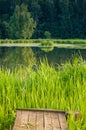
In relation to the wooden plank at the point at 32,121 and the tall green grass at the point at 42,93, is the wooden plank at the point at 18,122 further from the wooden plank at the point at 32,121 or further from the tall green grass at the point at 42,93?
the tall green grass at the point at 42,93

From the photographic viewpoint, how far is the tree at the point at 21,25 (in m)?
46.3

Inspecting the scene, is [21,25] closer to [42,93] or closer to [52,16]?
[52,16]

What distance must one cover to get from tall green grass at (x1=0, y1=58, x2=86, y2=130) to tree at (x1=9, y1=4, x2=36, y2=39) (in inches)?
1596

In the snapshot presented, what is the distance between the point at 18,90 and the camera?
524cm

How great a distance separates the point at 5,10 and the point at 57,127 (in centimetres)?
4921

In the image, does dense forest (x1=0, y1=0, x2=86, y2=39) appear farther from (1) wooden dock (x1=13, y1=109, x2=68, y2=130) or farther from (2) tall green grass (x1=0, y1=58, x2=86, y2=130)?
(1) wooden dock (x1=13, y1=109, x2=68, y2=130)

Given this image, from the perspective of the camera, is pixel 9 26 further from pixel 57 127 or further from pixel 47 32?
pixel 57 127

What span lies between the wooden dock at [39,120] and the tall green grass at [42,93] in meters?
0.28

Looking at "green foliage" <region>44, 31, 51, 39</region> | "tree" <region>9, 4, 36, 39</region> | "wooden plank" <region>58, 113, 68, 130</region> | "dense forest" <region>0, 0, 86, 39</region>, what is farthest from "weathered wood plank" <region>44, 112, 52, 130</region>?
"green foliage" <region>44, 31, 51, 39</region>

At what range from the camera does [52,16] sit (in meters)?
53.8

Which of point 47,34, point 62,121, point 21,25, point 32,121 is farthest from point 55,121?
point 47,34

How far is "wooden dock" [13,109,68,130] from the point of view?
3625 mm

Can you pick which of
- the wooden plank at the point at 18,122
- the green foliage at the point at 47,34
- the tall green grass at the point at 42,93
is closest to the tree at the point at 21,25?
the green foliage at the point at 47,34

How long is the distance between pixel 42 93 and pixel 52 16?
162 feet
